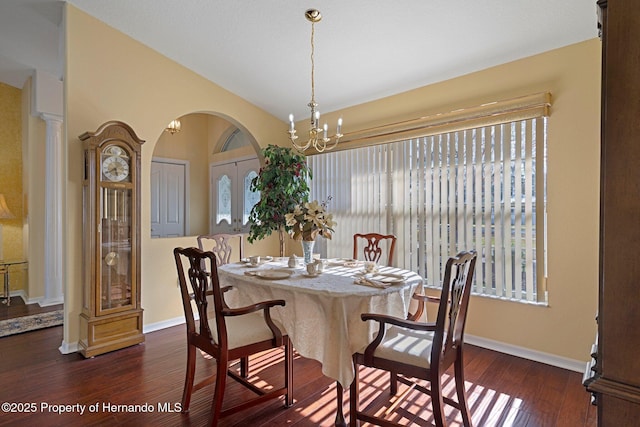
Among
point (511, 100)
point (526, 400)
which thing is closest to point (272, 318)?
point (526, 400)

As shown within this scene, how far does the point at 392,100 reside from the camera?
3.77 m

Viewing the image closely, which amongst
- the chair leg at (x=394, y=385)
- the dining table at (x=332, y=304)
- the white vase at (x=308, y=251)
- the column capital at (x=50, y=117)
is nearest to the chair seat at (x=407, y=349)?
the dining table at (x=332, y=304)

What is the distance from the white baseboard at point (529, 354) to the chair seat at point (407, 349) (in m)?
1.45

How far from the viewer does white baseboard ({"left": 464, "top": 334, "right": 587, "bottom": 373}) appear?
267cm

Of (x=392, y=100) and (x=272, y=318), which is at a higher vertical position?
(x=392, y=100)

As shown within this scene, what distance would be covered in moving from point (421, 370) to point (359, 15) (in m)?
2.58

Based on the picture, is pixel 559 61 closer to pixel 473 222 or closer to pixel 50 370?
pixel 473 222

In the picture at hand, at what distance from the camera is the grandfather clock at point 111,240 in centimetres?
300

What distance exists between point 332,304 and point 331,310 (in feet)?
0.12

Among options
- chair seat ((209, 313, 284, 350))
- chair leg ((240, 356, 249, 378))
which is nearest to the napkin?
chair seat ((209, 313, 284, 350))

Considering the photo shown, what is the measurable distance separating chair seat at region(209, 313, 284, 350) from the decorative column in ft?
11.7

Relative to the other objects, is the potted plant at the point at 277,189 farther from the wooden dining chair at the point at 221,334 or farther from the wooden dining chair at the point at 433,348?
the wooden dining chair at the point at 433,348

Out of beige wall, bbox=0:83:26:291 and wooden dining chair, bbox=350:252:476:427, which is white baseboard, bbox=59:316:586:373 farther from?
beige wall, bbox=0:83:26:291

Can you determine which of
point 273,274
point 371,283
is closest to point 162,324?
point 273,274
